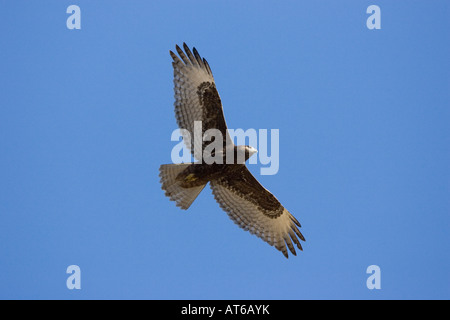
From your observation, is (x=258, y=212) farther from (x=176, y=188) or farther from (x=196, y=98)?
(x=196, y=98)

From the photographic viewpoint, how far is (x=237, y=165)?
11477mm

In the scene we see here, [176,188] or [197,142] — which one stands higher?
[197,142]

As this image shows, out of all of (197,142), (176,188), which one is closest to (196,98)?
(197,142)

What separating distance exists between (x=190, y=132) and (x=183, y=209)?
129 cm

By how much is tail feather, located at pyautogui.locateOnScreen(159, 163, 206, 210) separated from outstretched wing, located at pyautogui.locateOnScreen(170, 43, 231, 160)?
42 cm

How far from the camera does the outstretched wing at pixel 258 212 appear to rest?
1203 cm

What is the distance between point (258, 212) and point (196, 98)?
232 centimetres

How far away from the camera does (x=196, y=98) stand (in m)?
11.4

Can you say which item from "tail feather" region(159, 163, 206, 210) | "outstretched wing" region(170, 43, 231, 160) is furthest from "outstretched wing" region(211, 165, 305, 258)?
"outstretched wing" region(170, 43, 231, 160)

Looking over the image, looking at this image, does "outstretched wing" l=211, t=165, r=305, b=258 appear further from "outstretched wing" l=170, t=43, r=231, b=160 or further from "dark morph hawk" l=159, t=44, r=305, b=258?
"outstretched wing" l=170, t=43, r=231, b=160
